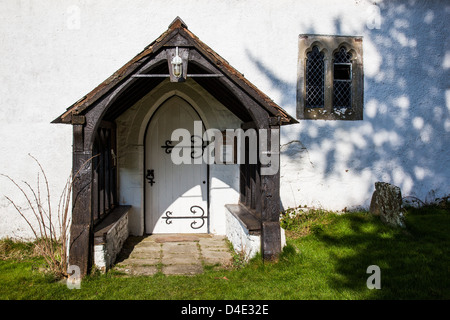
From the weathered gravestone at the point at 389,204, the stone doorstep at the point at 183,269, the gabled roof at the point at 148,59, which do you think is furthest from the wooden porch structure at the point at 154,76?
the weathered gravestone at the point at 389,204

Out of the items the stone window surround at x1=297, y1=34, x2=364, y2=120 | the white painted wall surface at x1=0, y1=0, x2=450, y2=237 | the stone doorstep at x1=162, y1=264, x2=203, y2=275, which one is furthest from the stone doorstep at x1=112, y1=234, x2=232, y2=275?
the stone window surround at x1=297, y1=34, x2=364, y2=120

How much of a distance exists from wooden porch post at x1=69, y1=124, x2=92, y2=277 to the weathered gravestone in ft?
15.2

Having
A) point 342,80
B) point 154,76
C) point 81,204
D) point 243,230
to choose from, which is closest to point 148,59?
point 154,76

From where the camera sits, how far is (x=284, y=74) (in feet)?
23.6

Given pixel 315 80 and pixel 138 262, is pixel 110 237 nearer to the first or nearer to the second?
pixel 138 262

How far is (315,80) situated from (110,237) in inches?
185

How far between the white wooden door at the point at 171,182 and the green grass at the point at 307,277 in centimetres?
207

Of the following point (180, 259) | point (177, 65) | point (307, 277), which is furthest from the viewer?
point (180, 259)

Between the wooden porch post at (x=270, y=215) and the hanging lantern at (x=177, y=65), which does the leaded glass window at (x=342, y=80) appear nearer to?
the wooden porch post at (x=270, y=215)

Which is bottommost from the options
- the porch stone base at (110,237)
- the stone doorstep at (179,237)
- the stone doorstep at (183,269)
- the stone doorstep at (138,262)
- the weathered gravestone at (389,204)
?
the stone doorstep at (183,269)

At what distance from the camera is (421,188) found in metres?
7.55

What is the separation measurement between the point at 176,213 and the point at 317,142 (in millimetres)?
2985

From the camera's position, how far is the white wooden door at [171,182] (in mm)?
7289

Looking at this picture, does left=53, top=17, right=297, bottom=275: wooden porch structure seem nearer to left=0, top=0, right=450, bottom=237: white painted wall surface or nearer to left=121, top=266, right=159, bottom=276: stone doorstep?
left=121, top=266, right=159, bottom=276: stone doorstep
